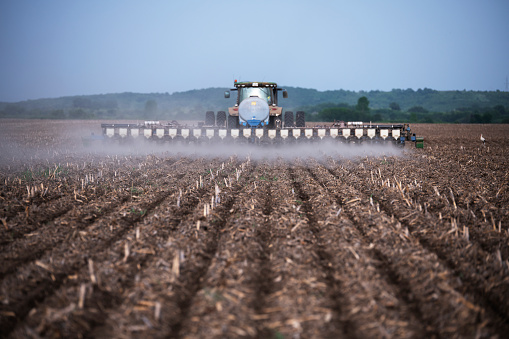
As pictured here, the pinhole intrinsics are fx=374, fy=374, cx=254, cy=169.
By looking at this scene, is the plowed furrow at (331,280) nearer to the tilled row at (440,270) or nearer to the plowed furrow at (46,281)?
the tilled row at (440,270)

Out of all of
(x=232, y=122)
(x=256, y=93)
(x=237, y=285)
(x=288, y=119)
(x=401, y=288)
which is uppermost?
(x=256, y=93)

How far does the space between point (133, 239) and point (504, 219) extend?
606 centimetres

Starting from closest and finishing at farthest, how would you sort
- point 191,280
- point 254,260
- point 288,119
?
point 191,280
point 254,260
point 288,119

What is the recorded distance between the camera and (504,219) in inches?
251

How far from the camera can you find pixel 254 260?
4.63m

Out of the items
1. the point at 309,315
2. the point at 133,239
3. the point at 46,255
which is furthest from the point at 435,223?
the point at 46,255

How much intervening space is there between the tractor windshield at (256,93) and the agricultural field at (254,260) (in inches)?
371

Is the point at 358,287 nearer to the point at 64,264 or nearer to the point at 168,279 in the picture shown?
the point at 168,279

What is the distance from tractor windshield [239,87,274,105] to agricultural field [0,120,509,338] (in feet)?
31.0

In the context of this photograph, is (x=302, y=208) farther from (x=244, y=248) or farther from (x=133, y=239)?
(x=133, y=239)

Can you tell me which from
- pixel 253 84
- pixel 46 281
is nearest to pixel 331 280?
pixel 46 281

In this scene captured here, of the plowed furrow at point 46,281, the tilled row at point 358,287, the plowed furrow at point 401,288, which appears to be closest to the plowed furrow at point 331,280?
the tilled row at point 358,287

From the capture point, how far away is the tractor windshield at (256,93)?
1792 cm

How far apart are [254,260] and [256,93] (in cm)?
1414
